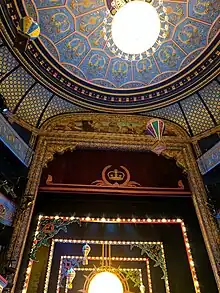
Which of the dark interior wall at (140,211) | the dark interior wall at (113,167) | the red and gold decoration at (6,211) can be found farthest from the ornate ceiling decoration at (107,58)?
the red and gold decoration at (6,211)

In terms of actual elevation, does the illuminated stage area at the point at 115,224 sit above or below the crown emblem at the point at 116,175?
below

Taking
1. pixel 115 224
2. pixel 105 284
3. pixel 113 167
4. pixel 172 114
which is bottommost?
pixel 105 284

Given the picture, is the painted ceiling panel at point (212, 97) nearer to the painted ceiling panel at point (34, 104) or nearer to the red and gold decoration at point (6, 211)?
the painted ceiling panel at point (34, 104)

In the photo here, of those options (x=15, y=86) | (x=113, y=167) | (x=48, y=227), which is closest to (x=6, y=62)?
(x=15, y=86)

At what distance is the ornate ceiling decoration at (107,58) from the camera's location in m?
4.38

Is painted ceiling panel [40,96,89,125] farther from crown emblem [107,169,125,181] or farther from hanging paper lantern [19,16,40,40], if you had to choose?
hanging paper lantern [19,16,40,40]

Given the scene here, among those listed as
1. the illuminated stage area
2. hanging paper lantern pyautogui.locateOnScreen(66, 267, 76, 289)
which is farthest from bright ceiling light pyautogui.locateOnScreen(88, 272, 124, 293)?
hanging paper lantern pyautogui.locateOnScreen(66, 267, 76, 289)

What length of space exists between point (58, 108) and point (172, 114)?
2596 millimetres

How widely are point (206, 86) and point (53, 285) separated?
492cm

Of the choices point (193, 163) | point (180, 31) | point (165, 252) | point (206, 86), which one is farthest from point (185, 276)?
point (180, 31)

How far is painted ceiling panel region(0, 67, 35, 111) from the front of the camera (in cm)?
439

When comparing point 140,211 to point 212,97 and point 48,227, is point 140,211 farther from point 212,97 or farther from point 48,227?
point 212,97

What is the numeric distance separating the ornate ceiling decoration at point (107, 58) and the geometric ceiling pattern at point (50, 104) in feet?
0.55

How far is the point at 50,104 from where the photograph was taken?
509cm
